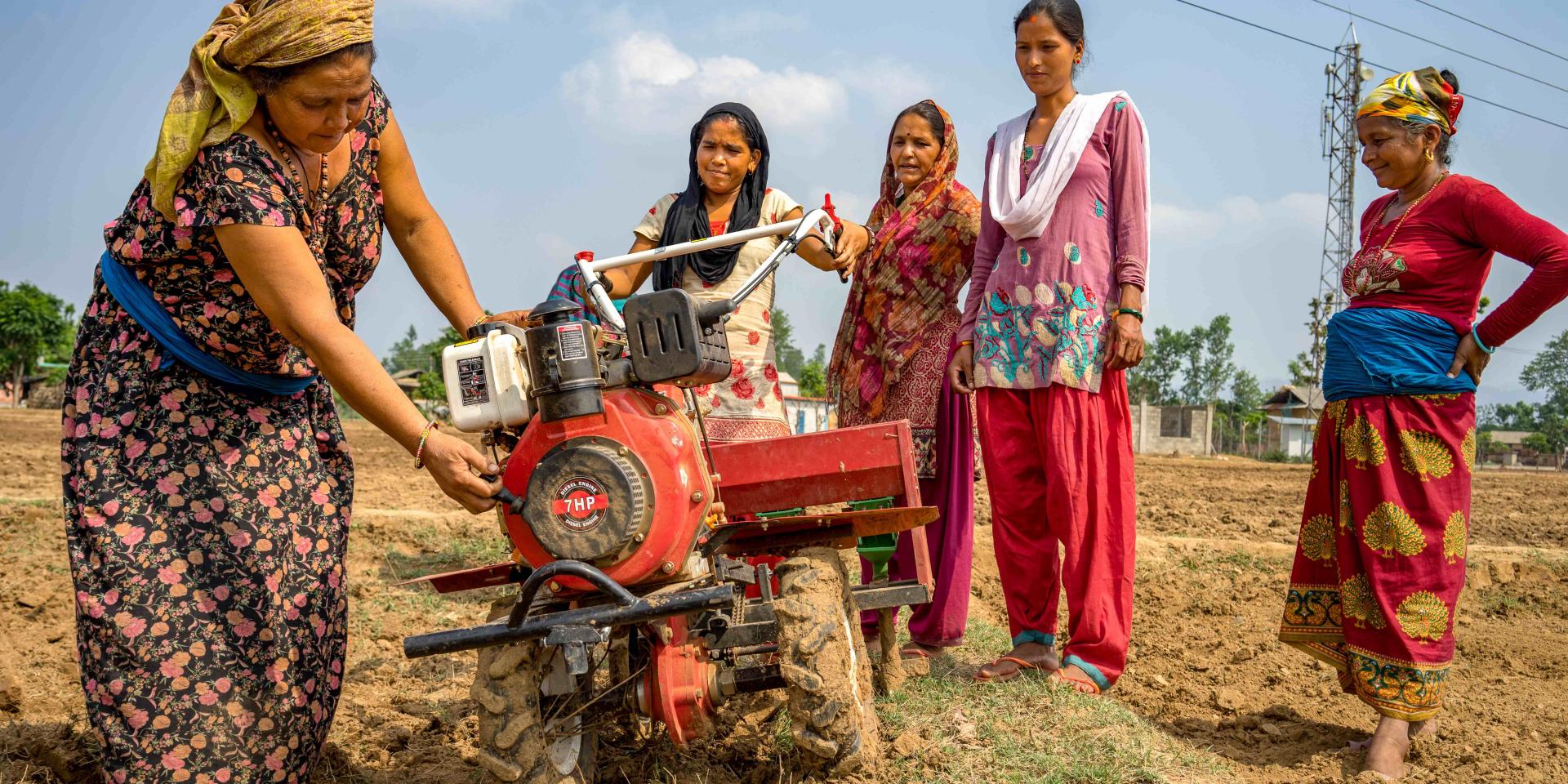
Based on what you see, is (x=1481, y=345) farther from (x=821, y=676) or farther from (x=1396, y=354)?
(x=821, y=676)

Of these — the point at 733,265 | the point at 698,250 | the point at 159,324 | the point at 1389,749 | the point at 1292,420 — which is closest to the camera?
the point at 159,324

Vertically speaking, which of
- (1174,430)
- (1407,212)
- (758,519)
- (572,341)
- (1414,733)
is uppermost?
(1407,212)

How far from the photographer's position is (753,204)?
172 inches

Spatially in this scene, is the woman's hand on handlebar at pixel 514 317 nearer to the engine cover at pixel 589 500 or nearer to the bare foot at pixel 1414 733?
the engine cover at pixel 589 500

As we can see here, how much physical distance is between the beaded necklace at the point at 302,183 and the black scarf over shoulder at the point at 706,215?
172 cm

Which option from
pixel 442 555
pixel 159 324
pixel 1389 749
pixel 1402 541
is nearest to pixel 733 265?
pixel 159 324

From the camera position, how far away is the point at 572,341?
7.88ft

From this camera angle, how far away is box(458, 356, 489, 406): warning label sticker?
245cm

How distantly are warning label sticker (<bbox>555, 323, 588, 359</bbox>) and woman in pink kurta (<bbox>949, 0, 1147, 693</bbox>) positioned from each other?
2.10 metres

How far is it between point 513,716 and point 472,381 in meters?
0.77

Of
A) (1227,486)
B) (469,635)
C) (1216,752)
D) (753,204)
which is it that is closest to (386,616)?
(753,204)

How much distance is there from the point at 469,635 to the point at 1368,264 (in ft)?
10.4

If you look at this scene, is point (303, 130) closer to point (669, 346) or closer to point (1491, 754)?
point (669, 346)

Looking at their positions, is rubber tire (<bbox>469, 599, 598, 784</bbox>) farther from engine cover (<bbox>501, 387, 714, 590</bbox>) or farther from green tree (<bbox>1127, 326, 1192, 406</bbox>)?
green tree (<bbox>1127, 326, 1192, 406</bbox>)
